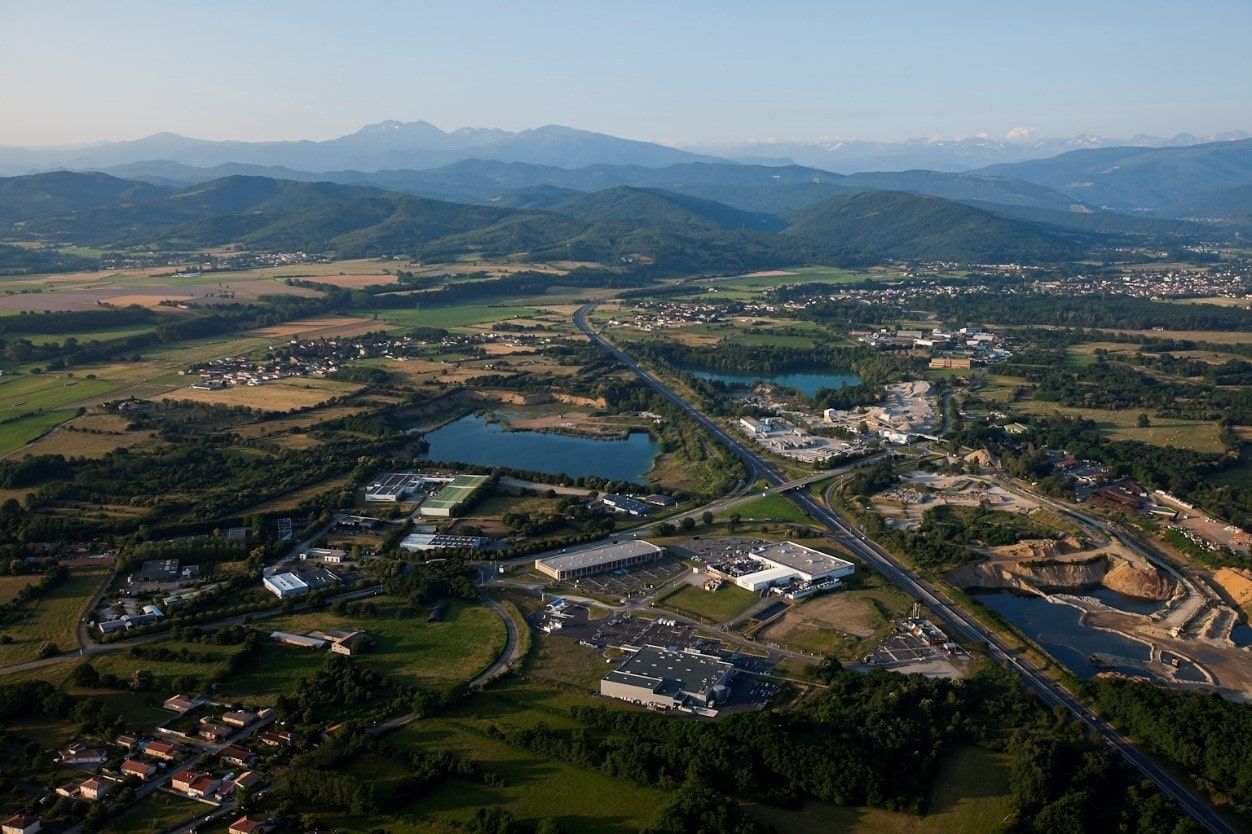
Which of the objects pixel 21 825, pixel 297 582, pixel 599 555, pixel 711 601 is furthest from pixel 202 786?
pixel 599 555

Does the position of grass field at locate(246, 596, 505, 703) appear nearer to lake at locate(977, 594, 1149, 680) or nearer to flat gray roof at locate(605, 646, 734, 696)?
flat gray roof at locate(605, 646, 734, 696)

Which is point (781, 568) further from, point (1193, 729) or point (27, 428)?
point (27, 428)

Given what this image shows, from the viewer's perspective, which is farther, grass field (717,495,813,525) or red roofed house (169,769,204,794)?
grass field (717,495,813,525)

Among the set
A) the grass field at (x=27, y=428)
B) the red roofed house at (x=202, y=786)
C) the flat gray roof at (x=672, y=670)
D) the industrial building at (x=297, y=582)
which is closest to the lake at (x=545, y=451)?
the industrial building at (x=297, y=582)

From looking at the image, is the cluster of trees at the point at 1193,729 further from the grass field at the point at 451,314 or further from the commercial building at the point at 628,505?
the grass field at the point at 451,314

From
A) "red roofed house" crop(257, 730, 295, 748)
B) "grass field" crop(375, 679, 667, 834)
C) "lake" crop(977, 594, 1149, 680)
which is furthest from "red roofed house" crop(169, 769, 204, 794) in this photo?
"lake" crop(977, 594, 1149, 680)

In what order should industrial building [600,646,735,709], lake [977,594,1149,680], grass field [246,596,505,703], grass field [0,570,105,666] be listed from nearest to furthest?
industrial building [600,646,735,709]
grass field [246,596,505,703]
grass field [0,570,105,666]
lake [977,594,1149,680]
